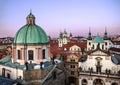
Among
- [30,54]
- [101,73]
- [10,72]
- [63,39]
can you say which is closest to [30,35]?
[30,54]

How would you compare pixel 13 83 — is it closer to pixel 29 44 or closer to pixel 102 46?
pixel 29 44

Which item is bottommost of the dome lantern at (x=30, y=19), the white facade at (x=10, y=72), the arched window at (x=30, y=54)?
the white facade at (x=10, y=72)

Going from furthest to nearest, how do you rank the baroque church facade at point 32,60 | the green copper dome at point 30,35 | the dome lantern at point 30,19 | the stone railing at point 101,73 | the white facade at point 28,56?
1. the stone railing at point 101,73
2. the dome lantern at point 30,19
3. the green copper dome at point 30,35
4. the white facade at point 28,56
5. the baroque church facade at point 32,60

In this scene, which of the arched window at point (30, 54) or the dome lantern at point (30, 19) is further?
the dome lantern at point (30, 19)

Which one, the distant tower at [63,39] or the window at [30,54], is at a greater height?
the distant tower at [63,39]

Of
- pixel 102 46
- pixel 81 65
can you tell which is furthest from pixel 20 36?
pixel 102 46

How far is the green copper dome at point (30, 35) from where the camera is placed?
1733 cm

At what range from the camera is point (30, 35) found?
17406 millimetres

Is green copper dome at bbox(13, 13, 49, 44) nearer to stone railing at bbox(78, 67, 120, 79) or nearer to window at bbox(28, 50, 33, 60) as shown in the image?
window at bbox(28, 50, 33, 60)

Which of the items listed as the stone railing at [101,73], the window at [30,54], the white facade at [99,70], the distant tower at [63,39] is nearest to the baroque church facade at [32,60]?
the window at [30,54]

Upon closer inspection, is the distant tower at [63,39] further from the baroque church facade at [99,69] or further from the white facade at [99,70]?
the white facade at [99,70]

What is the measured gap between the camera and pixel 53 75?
679 inches

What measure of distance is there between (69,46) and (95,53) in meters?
13.0

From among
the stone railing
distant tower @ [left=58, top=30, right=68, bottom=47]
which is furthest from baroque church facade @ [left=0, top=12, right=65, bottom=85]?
distant tower @ [left=58, top=30, right=68, bottom=47]
